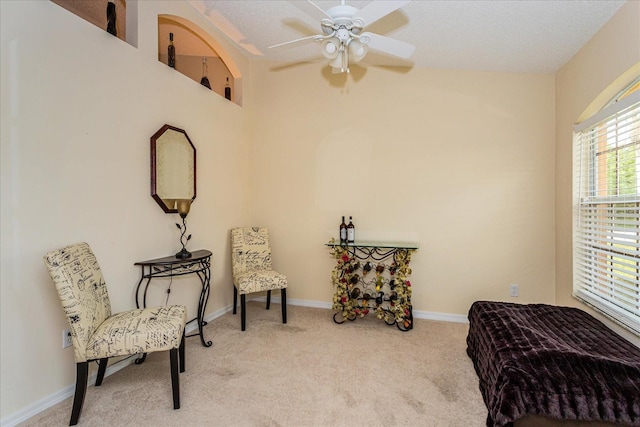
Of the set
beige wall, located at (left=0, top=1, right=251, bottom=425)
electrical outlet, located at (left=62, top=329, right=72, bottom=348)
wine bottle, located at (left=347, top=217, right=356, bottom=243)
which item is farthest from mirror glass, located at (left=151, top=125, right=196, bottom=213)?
wine bottle, located at (left=347, top=217, right=356, bottom=243)

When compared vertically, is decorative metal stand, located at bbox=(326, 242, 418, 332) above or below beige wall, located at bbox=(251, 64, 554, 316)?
below

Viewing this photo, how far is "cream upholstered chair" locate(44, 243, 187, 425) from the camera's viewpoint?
1.82 meters

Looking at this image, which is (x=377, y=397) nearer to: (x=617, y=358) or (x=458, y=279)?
(x=617, y=358)

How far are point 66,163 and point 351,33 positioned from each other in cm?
201

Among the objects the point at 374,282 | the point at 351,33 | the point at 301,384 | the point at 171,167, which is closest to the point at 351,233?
the point at 374,282

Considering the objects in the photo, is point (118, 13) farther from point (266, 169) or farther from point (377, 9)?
point (377, 9)

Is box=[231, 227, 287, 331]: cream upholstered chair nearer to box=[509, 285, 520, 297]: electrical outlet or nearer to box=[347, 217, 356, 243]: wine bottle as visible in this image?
box=[347, 217, 356, 243]: wine bottle

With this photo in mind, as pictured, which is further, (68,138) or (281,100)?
(281,100)

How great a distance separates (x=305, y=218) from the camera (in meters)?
4.07

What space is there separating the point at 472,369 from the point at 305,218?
7.72ft

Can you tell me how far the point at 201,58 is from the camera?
391cm

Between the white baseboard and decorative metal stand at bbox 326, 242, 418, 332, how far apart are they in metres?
0.42

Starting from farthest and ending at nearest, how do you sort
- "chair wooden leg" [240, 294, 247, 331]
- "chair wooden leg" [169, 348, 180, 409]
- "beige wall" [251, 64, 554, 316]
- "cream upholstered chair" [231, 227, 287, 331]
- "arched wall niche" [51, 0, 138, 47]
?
"beige wall" [251, 64, 554, 316], "cream upholstered chair" [231, 227, 287, 331], "chair wooden leg" [240, 294, 247, 331], "arched wall niche" [51, 0, 138, 47], "chair wooden leg" [169, 348, 180, 409]

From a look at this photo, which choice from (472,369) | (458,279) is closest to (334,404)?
(472,369)
